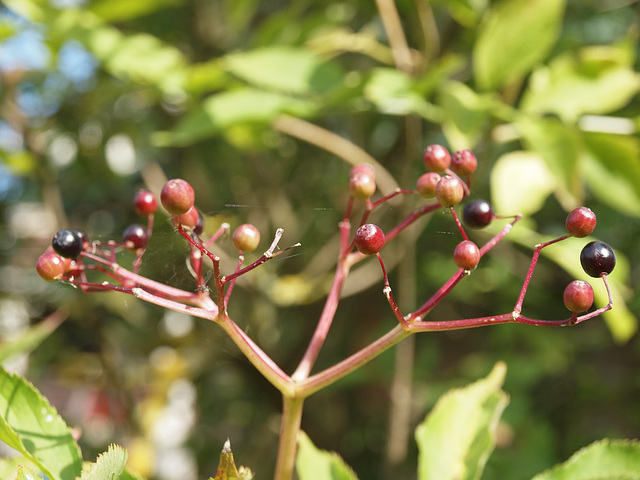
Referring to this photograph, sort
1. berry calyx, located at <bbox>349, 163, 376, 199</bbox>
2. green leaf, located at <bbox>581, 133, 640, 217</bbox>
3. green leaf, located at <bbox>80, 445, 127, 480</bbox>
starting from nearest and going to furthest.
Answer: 1. green leaf, located at <bbox>80, 445, 127, 480</bbox>
2. berry calyx, located at <bbox>349, 163, 376, 199</bbox>
3. green leaf, located at <bbox>581, 133, 640, 217</bbox>

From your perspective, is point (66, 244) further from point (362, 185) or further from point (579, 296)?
point (579, 296)

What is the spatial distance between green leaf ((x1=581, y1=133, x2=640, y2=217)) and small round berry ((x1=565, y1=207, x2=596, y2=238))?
0.41 meters

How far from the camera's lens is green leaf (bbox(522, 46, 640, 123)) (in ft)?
3.03

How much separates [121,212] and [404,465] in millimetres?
1236

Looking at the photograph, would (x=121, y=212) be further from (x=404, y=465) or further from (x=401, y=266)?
(x=404, y=465)

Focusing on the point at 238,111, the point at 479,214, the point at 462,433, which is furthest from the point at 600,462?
the point at 238,111

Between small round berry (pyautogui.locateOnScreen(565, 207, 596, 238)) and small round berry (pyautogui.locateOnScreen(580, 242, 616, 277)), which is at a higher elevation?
small round berry (pyautogui.locateOnScreen(565, 207, 596, 238))

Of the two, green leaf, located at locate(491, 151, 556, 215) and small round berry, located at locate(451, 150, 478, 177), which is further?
green leaf, located at locate(491, 151, 556, 215)

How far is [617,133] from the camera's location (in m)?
0.92

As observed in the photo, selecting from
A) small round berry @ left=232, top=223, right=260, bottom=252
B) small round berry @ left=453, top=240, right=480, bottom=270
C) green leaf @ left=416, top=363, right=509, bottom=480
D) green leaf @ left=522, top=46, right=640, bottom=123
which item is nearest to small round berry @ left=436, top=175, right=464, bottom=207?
small round berry @ left=453, top=240, right=480, bottom=270

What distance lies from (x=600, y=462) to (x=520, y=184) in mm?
449

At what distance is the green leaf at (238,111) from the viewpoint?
2.88 ft

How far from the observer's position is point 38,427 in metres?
0.54

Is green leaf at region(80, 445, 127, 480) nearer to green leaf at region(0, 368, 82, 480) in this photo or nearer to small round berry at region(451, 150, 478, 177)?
green leaf at region(0, 368, 82, 480)
